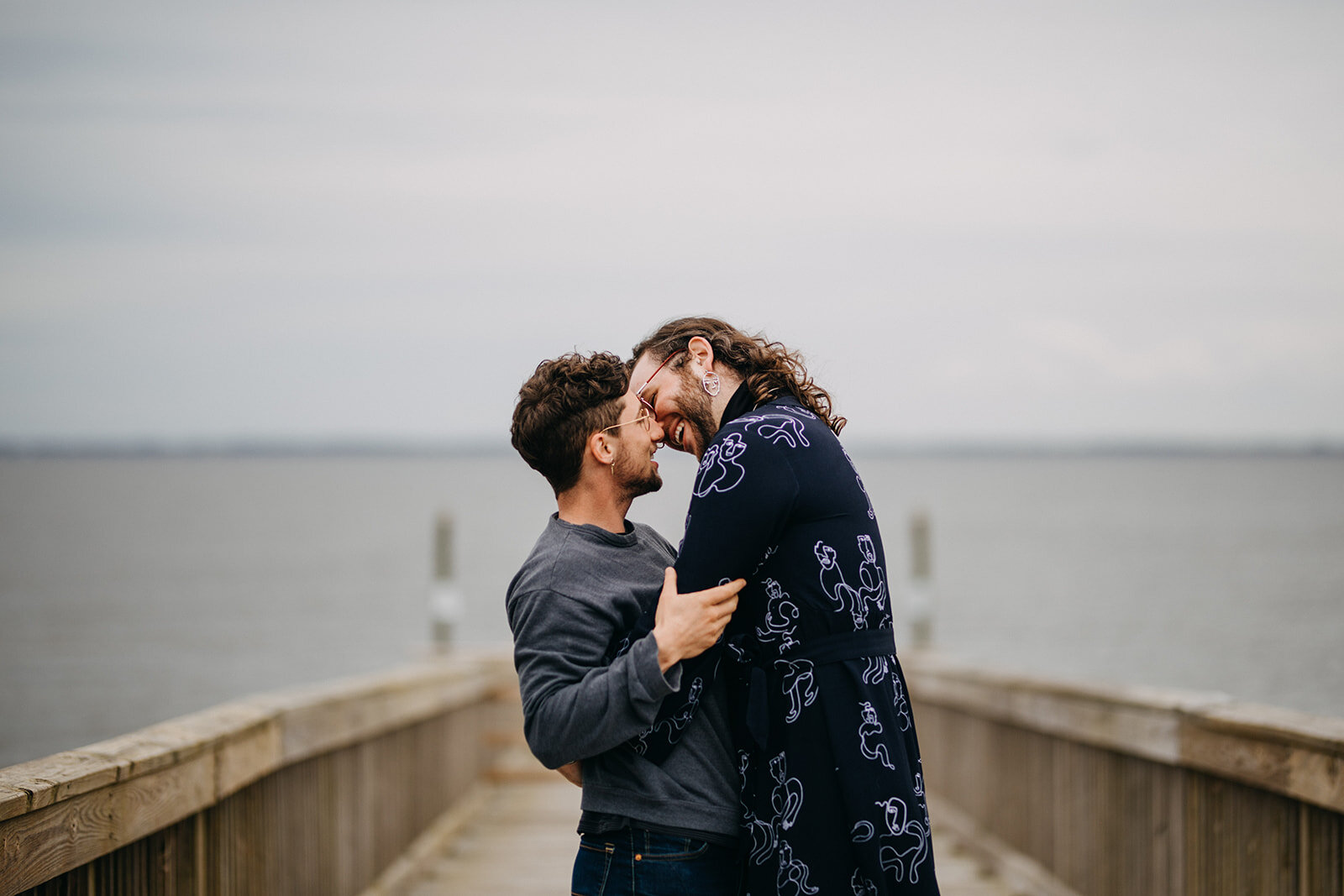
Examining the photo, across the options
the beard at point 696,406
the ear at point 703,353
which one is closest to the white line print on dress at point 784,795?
the beard at point 696,406

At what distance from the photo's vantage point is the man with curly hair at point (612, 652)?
1.79 meters

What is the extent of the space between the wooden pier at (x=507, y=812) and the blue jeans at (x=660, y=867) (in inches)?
34.7

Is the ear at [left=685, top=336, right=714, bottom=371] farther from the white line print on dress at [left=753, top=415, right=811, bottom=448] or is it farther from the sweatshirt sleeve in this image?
the sweatshirt sleeve

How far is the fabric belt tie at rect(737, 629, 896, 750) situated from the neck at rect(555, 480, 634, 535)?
395 mm

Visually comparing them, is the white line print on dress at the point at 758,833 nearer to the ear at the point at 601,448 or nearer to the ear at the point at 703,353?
the ear at the point at 601,448

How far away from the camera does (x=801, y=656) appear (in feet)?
6.08

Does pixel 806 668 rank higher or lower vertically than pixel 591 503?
lower

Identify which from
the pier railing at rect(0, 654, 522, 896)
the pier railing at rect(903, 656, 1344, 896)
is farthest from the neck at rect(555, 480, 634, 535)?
the pier railing at rect(903, 656, 1344, 896)

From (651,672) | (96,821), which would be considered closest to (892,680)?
(651,672)

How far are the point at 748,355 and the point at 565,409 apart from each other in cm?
37

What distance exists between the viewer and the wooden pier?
6.79 feet

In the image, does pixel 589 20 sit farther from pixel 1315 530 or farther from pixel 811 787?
pixel 1315 530

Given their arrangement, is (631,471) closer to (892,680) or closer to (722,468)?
(722,468)

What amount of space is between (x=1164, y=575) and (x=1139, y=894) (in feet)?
145
